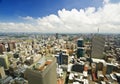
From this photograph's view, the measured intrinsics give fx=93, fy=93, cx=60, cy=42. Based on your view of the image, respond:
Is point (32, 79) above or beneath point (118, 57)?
above

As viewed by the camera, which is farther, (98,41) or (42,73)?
(98,41)

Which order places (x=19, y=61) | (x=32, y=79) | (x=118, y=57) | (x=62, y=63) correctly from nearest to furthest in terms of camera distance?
(x=32, y=79)
(x=62, y=63)
(x=19, y=61)
(x=118, y=57)

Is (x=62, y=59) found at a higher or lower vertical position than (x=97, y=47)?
lower

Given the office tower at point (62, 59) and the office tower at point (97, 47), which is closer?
the office tower at point (62, 59)

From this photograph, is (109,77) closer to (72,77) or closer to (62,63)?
(72,77)

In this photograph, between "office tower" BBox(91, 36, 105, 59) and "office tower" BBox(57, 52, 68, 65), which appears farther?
"office tower" BBox(91, 36, 105, 59)

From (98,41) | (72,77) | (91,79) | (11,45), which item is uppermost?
(98,41)

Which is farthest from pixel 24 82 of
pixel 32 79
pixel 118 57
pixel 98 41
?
pixel 118 57

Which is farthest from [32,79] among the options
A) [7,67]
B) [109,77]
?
[7,67]

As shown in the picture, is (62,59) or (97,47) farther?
(97,47)

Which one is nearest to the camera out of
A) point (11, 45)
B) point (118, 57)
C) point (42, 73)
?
point (42, 73)
